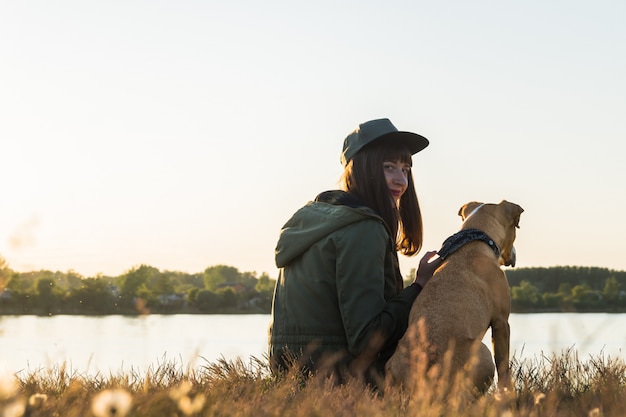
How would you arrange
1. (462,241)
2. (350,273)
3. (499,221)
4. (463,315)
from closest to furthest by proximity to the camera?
1. (463,315)
2. (350,273)
3. (462,241)
4. (499,221)

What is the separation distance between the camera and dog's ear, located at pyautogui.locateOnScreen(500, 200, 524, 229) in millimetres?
7859

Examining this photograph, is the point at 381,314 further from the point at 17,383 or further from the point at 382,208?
the point at 17,383

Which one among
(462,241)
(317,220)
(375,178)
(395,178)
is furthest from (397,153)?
(317,220)

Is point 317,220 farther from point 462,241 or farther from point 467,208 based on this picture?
point 467,208

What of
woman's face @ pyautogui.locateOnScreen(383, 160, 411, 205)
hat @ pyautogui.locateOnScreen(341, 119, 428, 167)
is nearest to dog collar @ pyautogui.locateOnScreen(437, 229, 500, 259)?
woman's face @ pyautogui.locateOnScreen(383, 160, 411, 205)

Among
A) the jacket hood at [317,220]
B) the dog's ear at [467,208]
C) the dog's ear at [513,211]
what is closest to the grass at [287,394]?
the jacket hood at [317,220]

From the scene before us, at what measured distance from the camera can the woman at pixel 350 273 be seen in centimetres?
634

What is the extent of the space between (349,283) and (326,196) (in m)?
0.86

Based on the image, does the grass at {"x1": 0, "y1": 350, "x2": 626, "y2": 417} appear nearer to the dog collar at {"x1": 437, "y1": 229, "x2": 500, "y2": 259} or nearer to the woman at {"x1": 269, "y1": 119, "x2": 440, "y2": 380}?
the woman at {"x1": 269, "y1": 119, "x2": 440, "y2": 380}

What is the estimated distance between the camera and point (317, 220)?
6621 millimetres

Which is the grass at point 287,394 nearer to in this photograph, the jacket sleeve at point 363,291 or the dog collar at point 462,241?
the jacket sleeve at point 363,291

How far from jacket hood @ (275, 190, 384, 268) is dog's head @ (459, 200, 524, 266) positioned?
1500mm

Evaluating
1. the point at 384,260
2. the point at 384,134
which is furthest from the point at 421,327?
the point at 384,134

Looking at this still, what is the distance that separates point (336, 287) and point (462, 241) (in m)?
1.23
